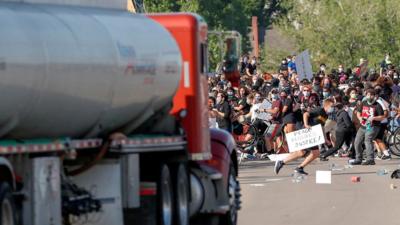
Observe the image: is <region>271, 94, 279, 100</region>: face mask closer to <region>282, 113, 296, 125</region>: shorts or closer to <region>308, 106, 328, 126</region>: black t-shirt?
<region>308, 106, 328, 126</region>: black t-shirt

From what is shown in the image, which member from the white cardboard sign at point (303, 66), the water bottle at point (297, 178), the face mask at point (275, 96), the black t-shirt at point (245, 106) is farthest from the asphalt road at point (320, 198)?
the white cardboard sign at point (303, 66)

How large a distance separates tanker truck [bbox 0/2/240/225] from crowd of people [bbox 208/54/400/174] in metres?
11.3

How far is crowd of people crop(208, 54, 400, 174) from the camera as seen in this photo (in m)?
33.2

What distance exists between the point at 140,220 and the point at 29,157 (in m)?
2.89

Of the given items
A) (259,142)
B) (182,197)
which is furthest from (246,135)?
(182,197)

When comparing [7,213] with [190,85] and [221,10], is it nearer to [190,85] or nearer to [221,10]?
[190,85]

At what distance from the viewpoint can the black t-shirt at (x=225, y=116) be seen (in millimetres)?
34188

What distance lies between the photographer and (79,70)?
47.3 feet

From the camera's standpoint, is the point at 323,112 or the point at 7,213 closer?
the point at 7,213

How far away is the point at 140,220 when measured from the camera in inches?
658

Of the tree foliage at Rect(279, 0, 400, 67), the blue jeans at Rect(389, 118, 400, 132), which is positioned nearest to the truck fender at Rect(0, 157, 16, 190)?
the blue jeans at Rect(389, 118, 400, 132)

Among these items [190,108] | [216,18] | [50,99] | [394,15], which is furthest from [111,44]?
[216,18]

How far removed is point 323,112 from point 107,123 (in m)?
19.7

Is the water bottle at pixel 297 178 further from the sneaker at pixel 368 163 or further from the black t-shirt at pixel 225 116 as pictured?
the black t-shirt at pixel 225 116
